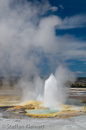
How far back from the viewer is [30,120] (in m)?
9.74

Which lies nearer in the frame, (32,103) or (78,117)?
(78,117)

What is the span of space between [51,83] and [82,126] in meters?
8.85

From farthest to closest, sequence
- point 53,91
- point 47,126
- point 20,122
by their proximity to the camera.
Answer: point 53,91 → point 20,122 → point 47,126

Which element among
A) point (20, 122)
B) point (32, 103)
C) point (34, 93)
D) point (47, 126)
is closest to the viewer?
point (47, 126)

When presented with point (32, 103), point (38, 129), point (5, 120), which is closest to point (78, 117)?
point (38, 129)

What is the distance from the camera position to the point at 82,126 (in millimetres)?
8664

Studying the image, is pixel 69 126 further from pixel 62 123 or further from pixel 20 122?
pixel 20 122

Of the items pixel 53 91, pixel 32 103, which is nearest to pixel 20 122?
pixel 32 103

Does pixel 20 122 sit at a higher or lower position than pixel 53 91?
lower

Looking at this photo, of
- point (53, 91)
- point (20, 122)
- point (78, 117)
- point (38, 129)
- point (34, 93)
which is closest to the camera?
point (38, 129)

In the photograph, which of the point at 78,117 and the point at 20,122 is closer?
the point at 20,122

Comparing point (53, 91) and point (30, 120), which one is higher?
point (53, 91)

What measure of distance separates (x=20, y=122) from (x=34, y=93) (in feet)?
37.0

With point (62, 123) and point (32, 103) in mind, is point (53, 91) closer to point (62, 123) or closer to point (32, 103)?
point (32, 103)
